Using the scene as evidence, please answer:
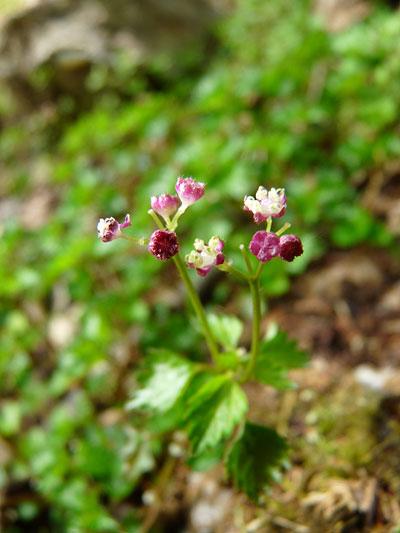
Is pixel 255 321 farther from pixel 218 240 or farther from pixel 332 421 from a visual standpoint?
pixel 332 421

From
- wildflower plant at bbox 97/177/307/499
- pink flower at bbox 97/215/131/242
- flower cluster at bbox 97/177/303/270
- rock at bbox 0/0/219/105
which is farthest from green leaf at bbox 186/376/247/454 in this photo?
rock at bbox 0/0/219/105

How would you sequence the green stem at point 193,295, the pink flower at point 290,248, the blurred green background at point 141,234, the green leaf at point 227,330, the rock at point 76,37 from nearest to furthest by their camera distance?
1. the pink flower at point 290,248
2. the green stem at point 193,295
3. the green leaf at point 227,330
4. the blurred green background at point 141,234
5. the rock at point 76,37

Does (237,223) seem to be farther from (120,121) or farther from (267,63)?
(267,63)

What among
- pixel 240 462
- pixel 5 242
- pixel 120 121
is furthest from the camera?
pixel 120 121

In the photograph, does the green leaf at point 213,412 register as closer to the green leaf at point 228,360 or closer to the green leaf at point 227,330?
the green leaf at point 228,360

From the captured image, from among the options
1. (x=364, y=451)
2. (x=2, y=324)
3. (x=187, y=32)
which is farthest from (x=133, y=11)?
(x=364, y=451)

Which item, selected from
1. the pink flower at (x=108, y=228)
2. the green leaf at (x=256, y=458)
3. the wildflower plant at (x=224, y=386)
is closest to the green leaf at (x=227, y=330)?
the wildflower plant at (x=224, y=386)
